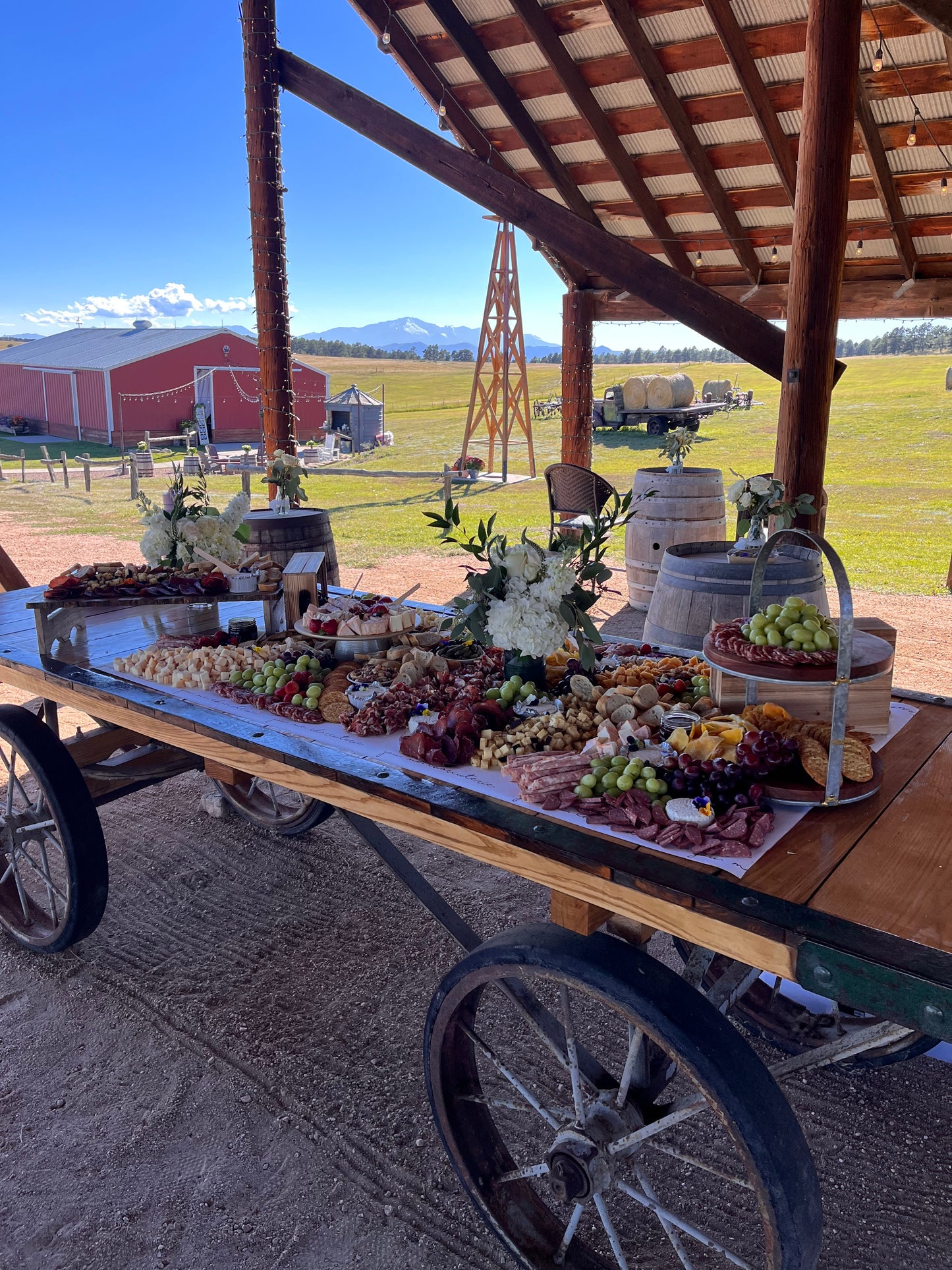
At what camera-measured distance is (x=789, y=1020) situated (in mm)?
2783

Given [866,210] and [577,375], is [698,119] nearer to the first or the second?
[866,210]

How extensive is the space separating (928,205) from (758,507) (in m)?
5.22

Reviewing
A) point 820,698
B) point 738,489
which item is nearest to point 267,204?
point 738,489

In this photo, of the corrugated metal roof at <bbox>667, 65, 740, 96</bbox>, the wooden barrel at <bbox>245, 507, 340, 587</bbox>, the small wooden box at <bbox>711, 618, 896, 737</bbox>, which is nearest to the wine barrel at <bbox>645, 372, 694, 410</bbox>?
the corrugated metal roof at <bbox>667, 65, 740, 96</bbox>

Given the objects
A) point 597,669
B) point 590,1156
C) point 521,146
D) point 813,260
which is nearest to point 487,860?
point 590,1156

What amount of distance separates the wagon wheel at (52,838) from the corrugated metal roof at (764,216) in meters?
7.75

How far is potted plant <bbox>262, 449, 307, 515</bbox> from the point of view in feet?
14.9

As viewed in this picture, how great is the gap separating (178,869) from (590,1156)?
251 cm

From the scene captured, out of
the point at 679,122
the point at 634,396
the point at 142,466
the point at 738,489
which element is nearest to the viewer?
the point at 738,489

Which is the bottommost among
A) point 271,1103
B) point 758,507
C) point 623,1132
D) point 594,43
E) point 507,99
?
point 271,1103

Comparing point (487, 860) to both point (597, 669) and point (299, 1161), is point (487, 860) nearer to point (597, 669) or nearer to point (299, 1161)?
point (597, 669)

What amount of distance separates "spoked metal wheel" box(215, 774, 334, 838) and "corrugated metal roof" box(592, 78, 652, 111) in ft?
20.7

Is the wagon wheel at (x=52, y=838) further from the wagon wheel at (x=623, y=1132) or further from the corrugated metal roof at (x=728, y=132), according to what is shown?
the corrugated metal roof at (x=728, y=132)

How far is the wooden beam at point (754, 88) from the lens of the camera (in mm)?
6172
